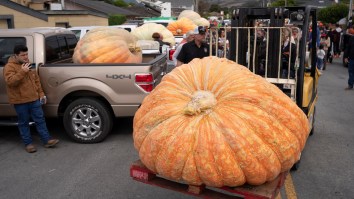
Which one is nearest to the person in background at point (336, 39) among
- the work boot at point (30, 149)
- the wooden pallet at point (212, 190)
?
the work boot at point (30, 149)

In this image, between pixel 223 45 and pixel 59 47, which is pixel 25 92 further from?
pixel 223 45

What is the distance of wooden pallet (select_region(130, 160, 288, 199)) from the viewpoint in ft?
10.4

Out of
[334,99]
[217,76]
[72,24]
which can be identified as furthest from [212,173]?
[72,24]

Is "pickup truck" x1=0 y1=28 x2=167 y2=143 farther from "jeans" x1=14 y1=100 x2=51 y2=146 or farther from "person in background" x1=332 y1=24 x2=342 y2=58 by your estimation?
"person in background" x1=332 y1=24 x2=342 y2=58

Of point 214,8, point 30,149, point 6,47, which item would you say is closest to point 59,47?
point 6,47

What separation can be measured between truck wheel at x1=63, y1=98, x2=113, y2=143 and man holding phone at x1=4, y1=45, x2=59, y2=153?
41 centimetres

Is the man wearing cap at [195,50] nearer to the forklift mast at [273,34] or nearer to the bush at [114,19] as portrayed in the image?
the forklift mast at [273,34]

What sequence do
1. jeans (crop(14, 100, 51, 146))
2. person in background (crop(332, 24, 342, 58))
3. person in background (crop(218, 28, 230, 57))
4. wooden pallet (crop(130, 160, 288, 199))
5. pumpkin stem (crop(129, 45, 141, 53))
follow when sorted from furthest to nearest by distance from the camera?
person in background (crop(332, 24, 342, 58))
pumpkin stem (crop(129, 45, 141, 53))
jeans (crop(14, 100, 51, 146))
person in background (crop(218, 28, 230, 57))
wooden pallet (crop(130, 160, 288, 199))

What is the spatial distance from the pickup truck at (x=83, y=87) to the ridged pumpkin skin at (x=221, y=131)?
3039 millimetres

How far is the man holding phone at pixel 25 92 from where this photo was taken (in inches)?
235

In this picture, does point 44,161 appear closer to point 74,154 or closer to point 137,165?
point 74,154

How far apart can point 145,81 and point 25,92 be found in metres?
1.90

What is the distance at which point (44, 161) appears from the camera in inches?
240

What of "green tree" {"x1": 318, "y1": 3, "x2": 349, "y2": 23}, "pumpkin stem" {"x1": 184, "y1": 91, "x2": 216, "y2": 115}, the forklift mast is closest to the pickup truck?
the forklift mast
